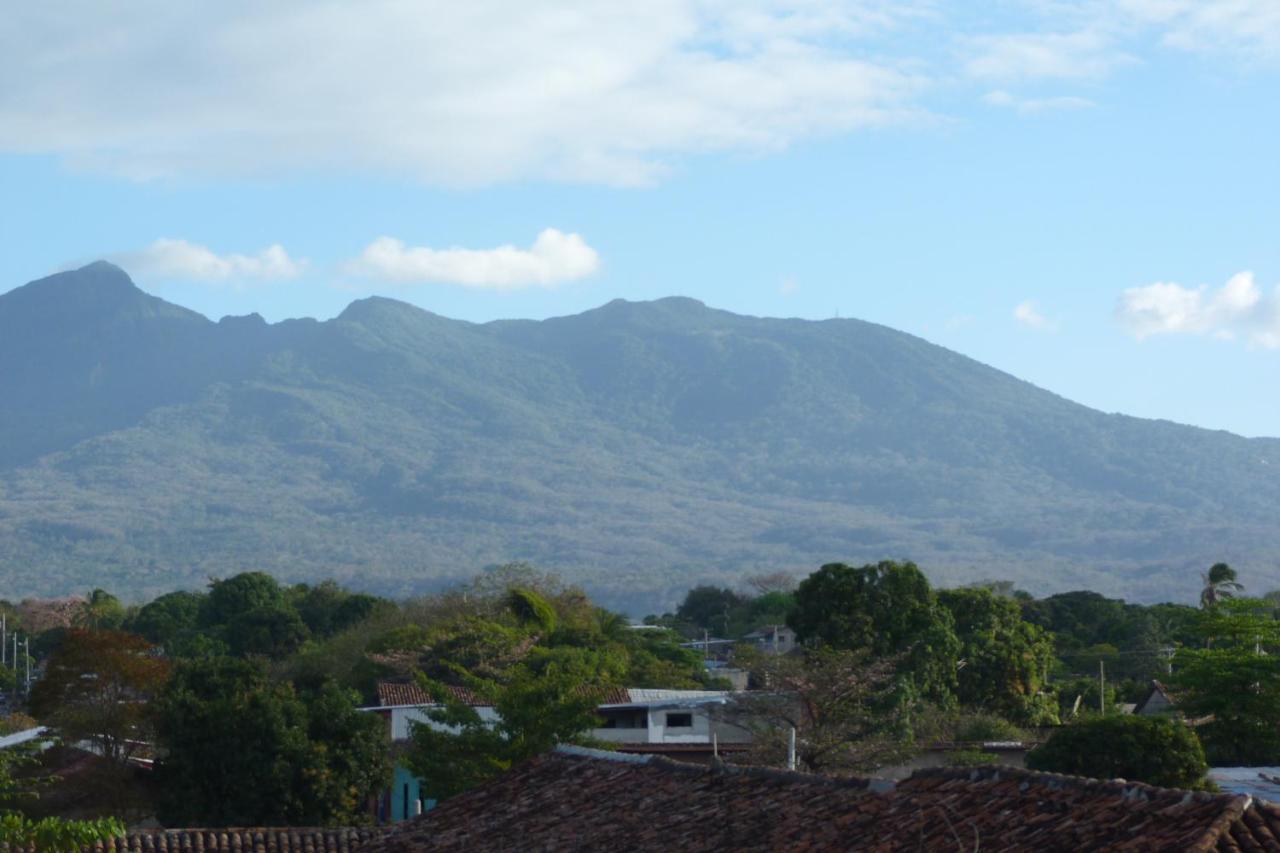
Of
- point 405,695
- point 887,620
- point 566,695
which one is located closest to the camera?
point 566,695

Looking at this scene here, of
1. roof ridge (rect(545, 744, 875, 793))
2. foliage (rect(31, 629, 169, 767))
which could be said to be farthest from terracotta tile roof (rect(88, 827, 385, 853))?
foliage (rect(31, 629, 169, 767))

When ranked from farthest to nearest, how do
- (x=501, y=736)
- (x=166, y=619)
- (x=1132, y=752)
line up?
1. (x=166, y=619)
2. (x=1132, y=752)
3. (x=501, y=736)

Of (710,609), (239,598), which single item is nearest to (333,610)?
(239,598)

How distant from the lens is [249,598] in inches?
3418

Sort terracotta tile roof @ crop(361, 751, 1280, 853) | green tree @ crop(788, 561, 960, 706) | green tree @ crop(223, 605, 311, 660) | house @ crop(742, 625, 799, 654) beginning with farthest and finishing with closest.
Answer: house @ crop(742, 625, 799, 654), green tree @ crop(223, 605, 311, 660), green tree @ crop(788, 561, 960, 706), terracotta tile roof @ crop(361, 751, 1280, 853)

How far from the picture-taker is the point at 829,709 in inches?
1649

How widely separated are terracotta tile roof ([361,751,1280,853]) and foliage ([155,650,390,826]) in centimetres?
1593

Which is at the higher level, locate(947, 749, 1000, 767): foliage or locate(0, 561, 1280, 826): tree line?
locate(0, 561, 1280, 826): tree line

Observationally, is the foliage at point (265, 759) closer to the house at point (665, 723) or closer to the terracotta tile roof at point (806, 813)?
the house at point (665, 723)

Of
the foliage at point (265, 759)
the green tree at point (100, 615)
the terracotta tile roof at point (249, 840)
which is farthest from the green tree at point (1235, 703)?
the green tree at point (100, 615)

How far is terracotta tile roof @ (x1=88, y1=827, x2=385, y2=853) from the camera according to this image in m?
26.3

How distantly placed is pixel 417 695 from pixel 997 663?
16.6 metres

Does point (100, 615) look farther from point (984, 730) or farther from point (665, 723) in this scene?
point (984, 730)

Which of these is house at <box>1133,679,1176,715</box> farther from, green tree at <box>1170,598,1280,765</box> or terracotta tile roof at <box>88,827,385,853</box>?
terracotta tile roof at <box>88,827,385,853</box>
